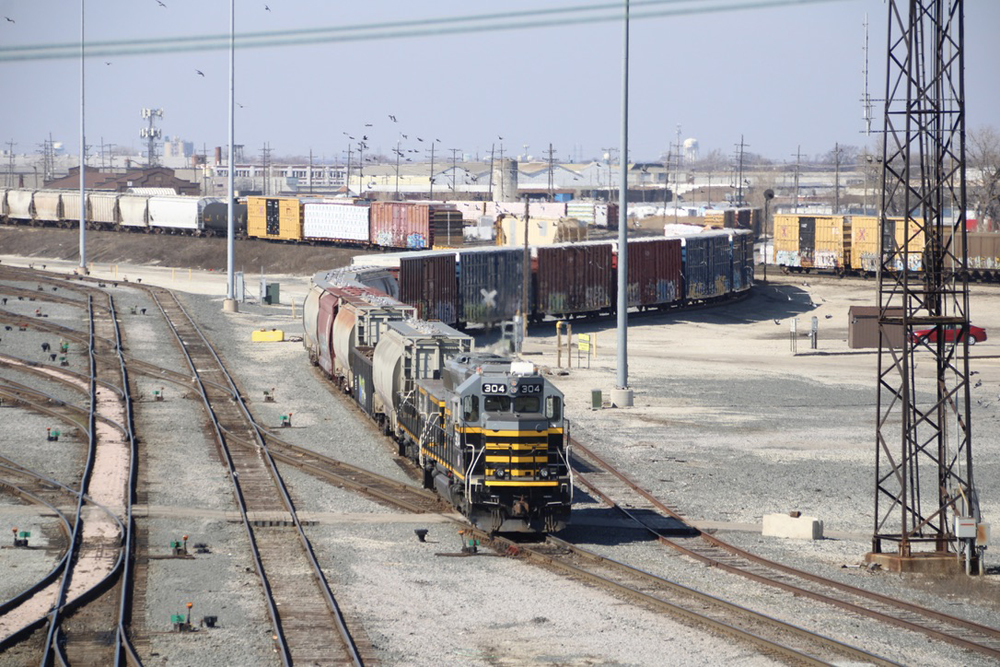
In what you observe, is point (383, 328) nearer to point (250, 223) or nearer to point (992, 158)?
point (250, 223)

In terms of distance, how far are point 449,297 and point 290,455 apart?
2501cm

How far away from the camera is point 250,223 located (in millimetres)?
98875

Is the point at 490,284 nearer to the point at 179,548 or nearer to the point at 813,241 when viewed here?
the point at 179,548

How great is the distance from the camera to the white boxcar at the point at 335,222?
3565 inches

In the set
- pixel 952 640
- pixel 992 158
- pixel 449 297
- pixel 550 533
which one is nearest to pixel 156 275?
pixel 449 297

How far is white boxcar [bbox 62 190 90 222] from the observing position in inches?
4311

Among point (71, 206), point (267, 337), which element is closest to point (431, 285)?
point (267, 337)

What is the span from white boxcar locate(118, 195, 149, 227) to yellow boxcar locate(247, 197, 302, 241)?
38.8 feet

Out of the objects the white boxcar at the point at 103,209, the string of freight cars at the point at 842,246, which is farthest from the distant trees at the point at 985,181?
the white boxcar at the point at 103,209

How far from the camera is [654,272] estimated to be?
6650 cm

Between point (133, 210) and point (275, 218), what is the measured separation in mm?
16723

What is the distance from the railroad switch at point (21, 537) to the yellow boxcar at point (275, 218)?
243 ft

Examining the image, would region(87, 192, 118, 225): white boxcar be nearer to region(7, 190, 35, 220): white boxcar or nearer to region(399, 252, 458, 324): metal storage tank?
region(7, 190, 35, 220): white boxcar

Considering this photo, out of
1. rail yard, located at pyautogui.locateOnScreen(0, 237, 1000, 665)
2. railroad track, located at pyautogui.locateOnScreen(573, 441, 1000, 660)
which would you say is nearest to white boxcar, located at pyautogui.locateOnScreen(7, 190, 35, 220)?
rail yard, located at pyautogui.locateOnScreen(0, 237, 1000, 665)
